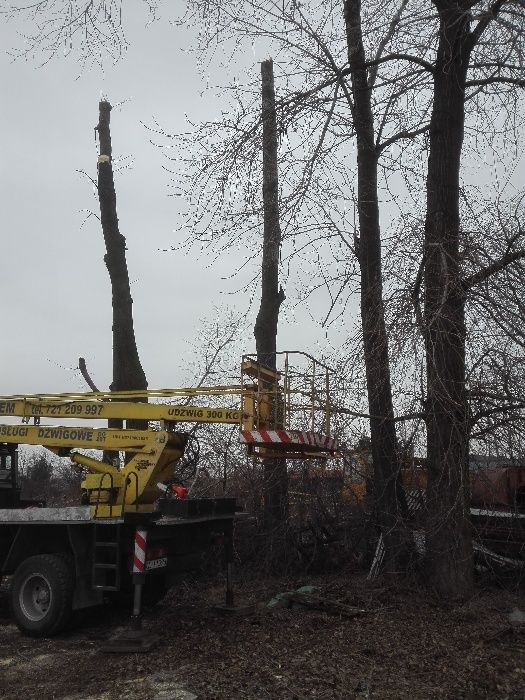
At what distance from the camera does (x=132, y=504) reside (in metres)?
10.4

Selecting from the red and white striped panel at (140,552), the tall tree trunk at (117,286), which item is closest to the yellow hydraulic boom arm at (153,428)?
the red and white striped panel at (140,552)

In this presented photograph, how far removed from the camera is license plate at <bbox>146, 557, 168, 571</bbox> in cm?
919

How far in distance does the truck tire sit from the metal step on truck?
0.01 metres

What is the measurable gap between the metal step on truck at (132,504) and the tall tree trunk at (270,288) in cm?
47

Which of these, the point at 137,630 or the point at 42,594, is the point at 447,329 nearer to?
the point at 137,630

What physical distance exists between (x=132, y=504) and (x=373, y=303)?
4.12 metres

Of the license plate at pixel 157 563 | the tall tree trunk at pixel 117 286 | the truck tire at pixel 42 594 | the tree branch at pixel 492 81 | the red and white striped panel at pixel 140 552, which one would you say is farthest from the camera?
the tall tree trunk at pixel 117 286

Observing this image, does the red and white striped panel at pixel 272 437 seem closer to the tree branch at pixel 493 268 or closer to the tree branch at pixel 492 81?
the tree branch at pixel 493 268

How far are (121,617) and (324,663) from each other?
4.44 m

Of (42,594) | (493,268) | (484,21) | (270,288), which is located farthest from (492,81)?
(42,594)

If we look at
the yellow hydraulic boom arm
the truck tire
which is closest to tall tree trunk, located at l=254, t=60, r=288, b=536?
A: the yellow hydraulic boom arm

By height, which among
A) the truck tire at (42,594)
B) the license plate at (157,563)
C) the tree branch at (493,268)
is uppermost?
the tree branch at (493,268)

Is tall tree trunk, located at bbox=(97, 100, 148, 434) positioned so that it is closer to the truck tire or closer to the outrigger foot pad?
the truck tire

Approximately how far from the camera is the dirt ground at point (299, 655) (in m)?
6.54
